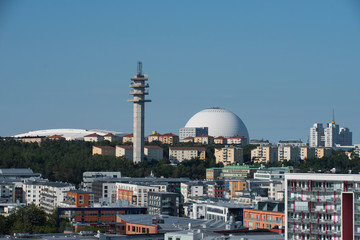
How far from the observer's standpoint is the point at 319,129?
148 metres

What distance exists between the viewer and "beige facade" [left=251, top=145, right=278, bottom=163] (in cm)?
10044

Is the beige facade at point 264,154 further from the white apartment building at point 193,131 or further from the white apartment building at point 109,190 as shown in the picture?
the white apartment building at point 109,190

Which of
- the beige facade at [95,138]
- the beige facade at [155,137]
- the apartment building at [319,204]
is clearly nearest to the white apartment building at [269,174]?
the beige facade at [95,138]

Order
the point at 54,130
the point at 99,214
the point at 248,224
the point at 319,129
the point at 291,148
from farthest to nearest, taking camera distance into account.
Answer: the point at 319,129 < the point at 54,130 < the point at 291,148 < the point at 99,214 < the point at 248,224

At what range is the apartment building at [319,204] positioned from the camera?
26875mm

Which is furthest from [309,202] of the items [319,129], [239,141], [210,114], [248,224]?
[319,129]

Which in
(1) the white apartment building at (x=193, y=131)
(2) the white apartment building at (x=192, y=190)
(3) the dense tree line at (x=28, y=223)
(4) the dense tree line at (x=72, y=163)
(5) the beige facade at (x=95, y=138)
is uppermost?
(1) the white apartment building at (x=193, y=131)

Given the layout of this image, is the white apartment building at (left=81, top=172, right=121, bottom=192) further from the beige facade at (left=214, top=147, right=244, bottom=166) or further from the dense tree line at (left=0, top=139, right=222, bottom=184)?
the beige facade at (left=214, top=147, right=244, bottom=166)

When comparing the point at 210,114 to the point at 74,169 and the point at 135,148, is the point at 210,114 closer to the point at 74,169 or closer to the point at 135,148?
the point at 135,148

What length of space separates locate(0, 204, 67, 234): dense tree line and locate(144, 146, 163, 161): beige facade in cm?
4258

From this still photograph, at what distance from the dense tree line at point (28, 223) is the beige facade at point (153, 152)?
140 ft

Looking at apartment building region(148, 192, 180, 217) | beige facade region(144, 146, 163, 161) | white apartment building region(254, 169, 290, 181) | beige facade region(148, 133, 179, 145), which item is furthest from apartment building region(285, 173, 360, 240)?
beige facade region(148, 133, 179, 145)

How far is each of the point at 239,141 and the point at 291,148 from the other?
11593 mm

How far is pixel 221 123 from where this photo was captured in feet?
396
